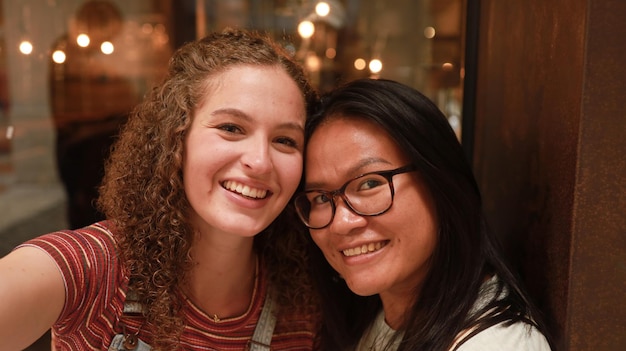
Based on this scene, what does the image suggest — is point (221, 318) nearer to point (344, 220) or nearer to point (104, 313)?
point (104, 313)

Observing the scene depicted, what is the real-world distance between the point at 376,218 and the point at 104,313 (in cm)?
63

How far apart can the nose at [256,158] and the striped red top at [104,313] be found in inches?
14.0

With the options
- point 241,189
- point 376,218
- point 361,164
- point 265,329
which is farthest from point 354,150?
point 265,329

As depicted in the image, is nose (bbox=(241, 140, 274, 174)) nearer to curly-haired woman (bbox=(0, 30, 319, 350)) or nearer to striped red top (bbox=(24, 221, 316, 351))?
curly-haired woman (bbox=(0, 30, 319, 350))

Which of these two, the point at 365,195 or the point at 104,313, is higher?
the point at 365,195

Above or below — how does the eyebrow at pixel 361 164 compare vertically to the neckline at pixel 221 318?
above

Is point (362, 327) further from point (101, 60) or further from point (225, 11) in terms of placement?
point (225, 11)

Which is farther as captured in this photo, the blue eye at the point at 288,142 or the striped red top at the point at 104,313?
the blue eye at the point at 288,142

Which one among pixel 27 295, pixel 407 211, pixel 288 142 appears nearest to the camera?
pixel 27 295

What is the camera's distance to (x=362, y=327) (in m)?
1.59

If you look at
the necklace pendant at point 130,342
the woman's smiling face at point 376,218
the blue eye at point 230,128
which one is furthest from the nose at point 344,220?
the necklace pendant at point 130,342

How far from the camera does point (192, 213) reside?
1463 mm

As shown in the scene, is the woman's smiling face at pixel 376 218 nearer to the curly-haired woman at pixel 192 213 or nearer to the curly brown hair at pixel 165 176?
the curly-haired woman at pixel 192 213

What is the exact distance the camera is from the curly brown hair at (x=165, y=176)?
1.36m
